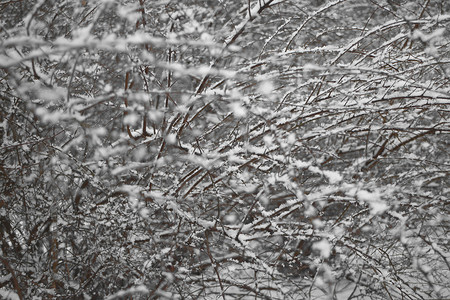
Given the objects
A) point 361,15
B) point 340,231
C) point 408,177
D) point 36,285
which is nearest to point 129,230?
point 36,285

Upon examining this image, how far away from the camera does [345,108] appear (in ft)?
5.34

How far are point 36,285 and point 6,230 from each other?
1.63ft

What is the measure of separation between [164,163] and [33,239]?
3.21ft

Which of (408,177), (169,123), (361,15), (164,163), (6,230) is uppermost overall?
(361,15)

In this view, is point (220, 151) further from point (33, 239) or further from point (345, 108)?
point (33, 239)

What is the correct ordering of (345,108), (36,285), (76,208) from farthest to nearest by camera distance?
(76,208)
(36,285)
(345,108)

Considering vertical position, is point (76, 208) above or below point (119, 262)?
above

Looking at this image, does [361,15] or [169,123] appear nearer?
[169,123]

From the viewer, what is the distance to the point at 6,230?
227 centimetres

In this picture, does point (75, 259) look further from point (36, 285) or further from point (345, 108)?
point (345, 108)

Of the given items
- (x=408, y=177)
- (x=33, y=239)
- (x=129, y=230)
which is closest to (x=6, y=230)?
(x=33, y=239)

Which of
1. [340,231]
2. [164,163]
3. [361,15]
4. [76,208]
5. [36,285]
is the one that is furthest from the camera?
[361,15]

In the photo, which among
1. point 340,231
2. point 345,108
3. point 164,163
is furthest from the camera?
point 164,163

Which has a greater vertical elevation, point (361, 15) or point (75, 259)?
point (361, 15)
